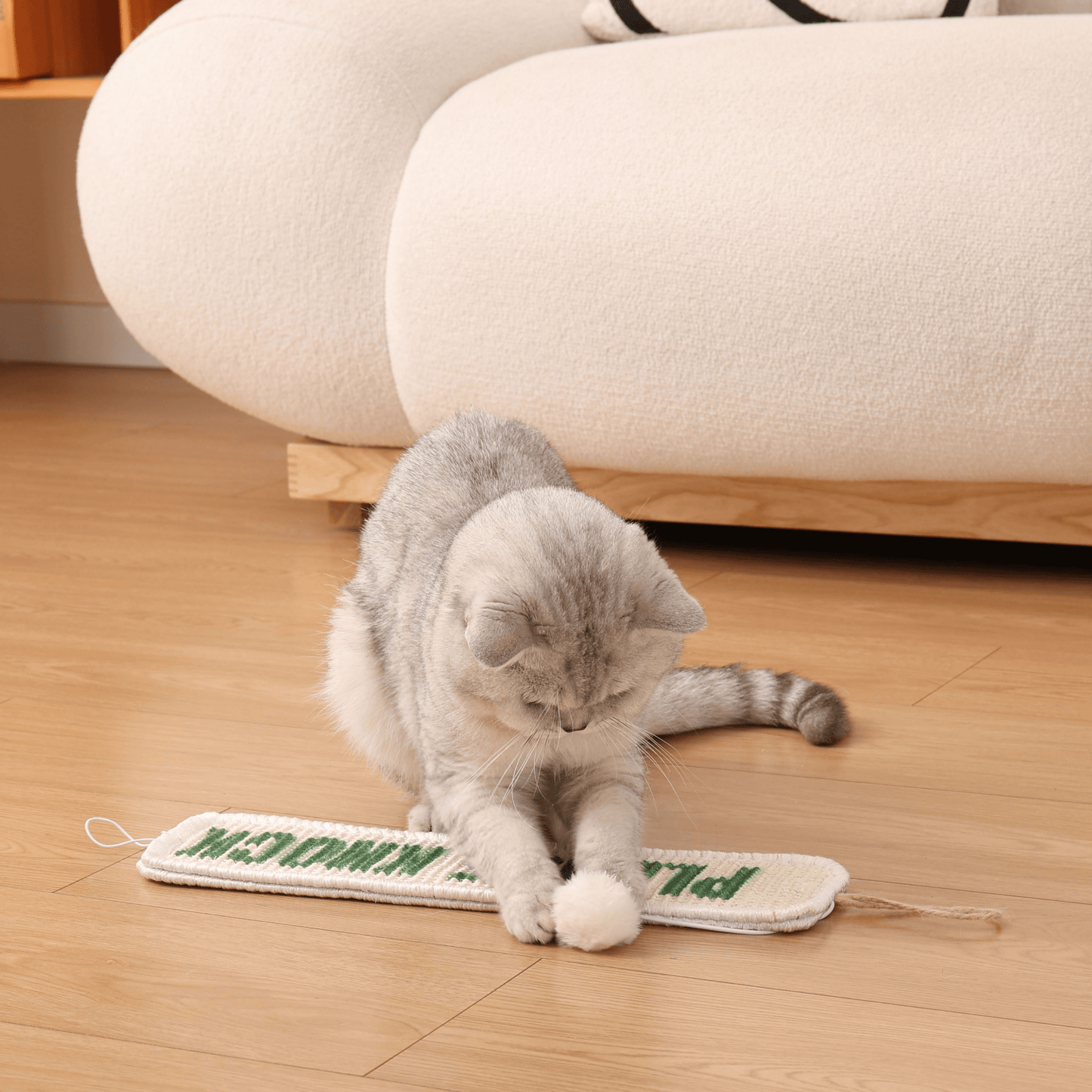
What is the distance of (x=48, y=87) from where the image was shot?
9.37ft

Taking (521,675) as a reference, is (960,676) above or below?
below

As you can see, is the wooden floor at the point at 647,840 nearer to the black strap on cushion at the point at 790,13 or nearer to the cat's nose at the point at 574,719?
the cat's nose at the point at 574,719

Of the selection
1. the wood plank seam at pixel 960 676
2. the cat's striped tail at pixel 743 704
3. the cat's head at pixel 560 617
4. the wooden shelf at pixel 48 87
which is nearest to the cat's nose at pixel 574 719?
the cat's head at pixel 560 617

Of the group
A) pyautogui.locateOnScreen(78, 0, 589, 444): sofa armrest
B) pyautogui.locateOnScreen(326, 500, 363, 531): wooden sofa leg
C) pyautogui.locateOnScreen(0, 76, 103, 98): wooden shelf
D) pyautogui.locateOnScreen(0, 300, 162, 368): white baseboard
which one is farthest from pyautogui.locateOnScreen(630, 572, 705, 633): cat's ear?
pyautogui.locateOnScreen(0, 300, 162, 368): white baseboard

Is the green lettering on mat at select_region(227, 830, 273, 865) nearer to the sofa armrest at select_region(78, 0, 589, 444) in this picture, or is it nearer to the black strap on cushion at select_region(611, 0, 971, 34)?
the sofa armrest at select_region(78, 0, 589, 444)

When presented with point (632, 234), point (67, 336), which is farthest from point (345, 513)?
point (67, 336)

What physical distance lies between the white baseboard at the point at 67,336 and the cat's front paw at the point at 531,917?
3030 millimetres

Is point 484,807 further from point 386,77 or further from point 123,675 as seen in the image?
point 386,77

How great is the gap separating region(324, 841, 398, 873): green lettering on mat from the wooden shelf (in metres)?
2.08

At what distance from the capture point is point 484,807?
1179 mm

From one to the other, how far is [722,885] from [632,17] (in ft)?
5.79

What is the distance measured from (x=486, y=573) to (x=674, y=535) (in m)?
1.21

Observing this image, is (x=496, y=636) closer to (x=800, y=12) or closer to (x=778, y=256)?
(x=778, y=256)

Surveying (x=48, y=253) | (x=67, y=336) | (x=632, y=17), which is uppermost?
(x=632, y=17)
